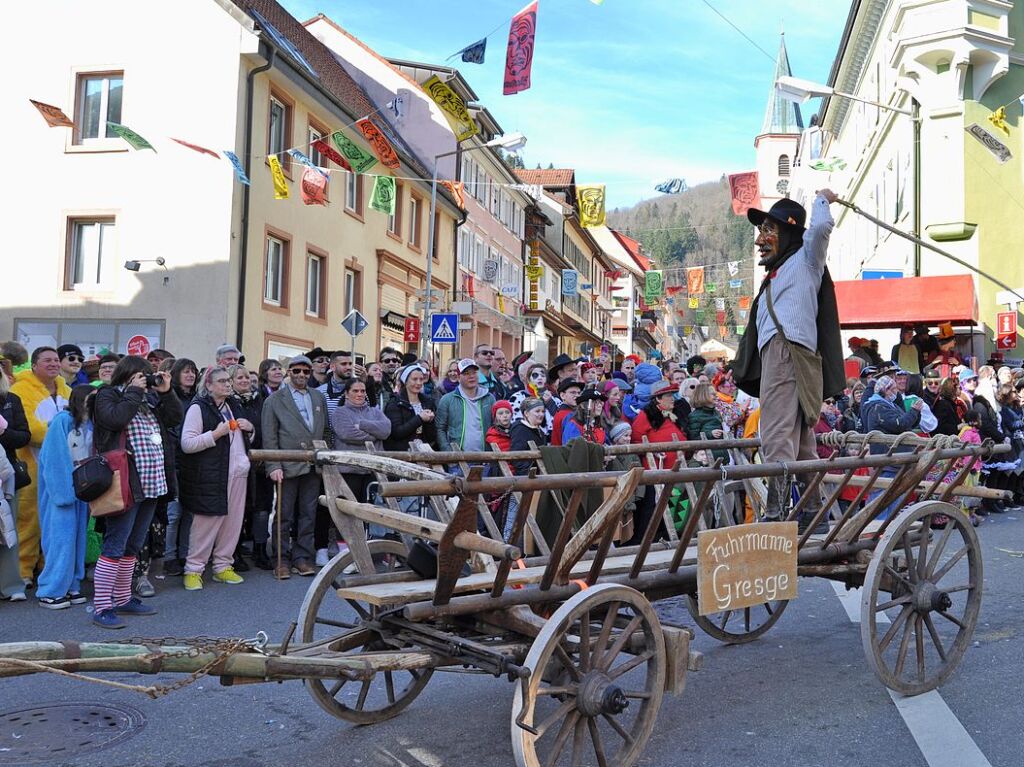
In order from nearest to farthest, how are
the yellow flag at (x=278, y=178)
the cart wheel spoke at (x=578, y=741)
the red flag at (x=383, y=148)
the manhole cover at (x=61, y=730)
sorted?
the cart wheel spoke at (x=578, y=741), the manhole cover at (x=61, y=730), the yellow flag at (x=278, y=178), the red flag at (x=383, y=148)

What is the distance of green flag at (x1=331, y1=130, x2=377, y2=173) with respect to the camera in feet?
58.7

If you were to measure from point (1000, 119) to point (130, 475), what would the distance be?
21088 mm

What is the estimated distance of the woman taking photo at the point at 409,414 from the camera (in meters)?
9.54

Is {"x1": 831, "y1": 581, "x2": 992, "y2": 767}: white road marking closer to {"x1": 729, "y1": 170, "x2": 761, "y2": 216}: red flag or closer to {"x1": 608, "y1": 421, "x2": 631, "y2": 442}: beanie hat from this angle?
{"x1": 608, "y1": 421, "x2": 631, "y2": 442}: beanie hat

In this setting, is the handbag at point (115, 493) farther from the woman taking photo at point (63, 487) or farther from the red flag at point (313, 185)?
the red flag at point (313, 185)

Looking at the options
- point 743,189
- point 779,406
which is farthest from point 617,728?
point 743,189

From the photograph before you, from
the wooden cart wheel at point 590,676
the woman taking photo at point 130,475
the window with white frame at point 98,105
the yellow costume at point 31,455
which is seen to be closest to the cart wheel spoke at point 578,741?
the wooden cart wheel at point 590,676

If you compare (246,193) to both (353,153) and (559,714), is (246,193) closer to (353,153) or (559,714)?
(353,153)

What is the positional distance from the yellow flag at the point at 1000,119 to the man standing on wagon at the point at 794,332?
18556mm

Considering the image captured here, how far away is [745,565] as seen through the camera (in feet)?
15.0

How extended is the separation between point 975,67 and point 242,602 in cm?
2123

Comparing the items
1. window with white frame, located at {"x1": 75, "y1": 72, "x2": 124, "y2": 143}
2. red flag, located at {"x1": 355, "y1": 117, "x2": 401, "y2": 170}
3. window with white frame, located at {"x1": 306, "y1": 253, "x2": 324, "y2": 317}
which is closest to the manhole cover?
red flag, located at {"x1": 355, "y1": 117, "x2": 401, "y2": 170}

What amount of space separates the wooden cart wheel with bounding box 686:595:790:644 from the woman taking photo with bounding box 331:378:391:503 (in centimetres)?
362

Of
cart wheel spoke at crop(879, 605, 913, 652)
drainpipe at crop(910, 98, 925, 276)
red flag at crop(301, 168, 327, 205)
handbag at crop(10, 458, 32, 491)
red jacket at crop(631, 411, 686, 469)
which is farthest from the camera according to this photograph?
drainpipe at crop(910, 98, 925, 276)
